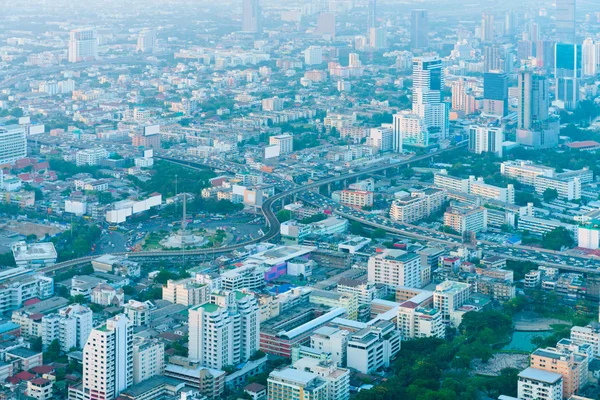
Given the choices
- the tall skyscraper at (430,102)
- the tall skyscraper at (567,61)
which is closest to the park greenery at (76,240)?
the tall skyscraper at (430,102)

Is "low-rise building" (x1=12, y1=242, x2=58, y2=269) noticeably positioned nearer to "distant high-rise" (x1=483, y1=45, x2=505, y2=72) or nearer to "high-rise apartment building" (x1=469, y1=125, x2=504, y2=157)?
"high-rise apartment building" (x1=469, y1=125, x2=504, y2=157)

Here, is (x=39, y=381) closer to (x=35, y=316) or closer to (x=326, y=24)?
(x=35, y=316)

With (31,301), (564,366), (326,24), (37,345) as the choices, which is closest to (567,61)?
(326,24)

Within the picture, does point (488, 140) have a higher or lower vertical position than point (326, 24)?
lower

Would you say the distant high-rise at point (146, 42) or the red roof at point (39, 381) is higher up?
the distant high-rise at point (146, 42)

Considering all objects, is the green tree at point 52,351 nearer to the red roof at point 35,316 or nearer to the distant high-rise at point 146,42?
the red roof at point 35,316

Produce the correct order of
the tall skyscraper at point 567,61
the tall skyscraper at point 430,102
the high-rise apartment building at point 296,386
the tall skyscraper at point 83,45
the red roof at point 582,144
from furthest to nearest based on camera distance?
the tall skyscraper at point 83,45 < the tall skyscraper at point 567,61 < the tall skyscraper at point 430,102 < the red roof at point 582,144 < the high-rise apartment building at point 296,386
